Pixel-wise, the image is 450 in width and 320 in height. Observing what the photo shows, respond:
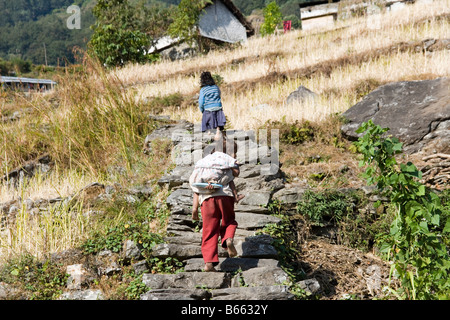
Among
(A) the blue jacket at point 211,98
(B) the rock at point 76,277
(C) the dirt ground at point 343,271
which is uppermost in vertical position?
(A) the blue jacket at point 211,98

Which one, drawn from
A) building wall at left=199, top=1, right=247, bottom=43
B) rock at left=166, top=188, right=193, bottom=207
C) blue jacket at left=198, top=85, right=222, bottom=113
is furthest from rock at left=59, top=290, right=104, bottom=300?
building wall at left=199, top=1, right=247, bottom=43

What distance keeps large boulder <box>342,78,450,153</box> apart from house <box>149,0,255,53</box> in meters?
17.2

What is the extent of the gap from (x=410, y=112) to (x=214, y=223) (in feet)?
18.1

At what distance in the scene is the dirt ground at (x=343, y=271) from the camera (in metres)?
4.97

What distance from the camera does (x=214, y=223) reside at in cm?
459

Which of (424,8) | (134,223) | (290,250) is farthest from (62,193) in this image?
(424,8)

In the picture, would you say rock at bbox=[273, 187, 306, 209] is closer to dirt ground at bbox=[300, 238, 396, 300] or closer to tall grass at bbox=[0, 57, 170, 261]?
dirt ground at bbox=[300, 238, 396, 300]

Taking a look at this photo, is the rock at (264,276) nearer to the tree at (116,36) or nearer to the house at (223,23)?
the tree at (116,36)

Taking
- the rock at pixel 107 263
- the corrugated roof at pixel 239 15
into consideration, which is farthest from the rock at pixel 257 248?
the corrugated roof at pixel 239 15

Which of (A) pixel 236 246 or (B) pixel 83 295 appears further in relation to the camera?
(A) pixel 236 246

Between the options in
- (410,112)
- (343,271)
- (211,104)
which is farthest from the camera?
(410,112)

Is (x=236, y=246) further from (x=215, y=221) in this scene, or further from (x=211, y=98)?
(x=211, y=98)

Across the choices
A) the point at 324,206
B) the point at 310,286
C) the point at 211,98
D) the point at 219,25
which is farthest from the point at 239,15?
the point at 310,286

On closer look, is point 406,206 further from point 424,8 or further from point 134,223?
point 424,8
